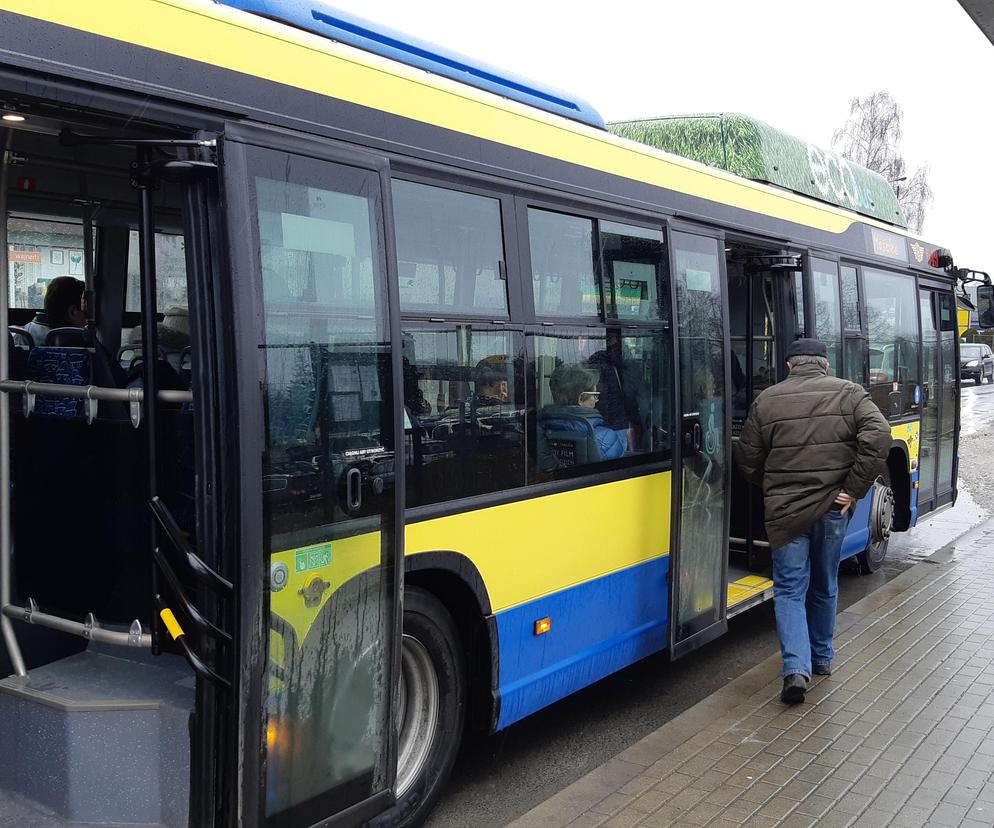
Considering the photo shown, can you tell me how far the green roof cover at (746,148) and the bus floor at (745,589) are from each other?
2.92m

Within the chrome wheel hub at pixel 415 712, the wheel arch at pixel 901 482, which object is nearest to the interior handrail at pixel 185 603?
the chrome wheel hub at pixel 415 712

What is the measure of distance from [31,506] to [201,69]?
7.03ft

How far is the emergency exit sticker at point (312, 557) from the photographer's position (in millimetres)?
3424

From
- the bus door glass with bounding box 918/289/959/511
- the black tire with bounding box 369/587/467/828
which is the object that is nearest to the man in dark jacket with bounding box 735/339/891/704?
the black tire with bounding box 369/587/467/828

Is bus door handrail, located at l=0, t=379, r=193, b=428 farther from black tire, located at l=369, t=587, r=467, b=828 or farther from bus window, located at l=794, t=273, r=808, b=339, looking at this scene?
bus window, located at l=794, t=273, r=808, b=339

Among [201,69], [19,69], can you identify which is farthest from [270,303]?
[19,69]

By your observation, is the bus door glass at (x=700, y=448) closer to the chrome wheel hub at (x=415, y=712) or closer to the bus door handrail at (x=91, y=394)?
the chrome wheel hub at (x=415, y=712)

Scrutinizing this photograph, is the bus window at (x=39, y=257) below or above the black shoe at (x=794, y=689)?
above

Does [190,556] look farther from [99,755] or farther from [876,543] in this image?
[876,543]

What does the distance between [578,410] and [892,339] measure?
520 centimetres

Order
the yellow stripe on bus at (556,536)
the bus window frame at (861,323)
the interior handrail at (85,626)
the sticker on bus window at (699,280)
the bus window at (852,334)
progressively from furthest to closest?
the bus window frame at (861,323)
the bus window at (852,334)
the sticker on bus window at (699,280)
the yellow stripe on bus at (556,536)
the interior handrail at (85,626)

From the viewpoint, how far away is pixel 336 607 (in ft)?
11.7

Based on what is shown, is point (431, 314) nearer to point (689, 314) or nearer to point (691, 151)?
point (689, 314)

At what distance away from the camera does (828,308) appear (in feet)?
25.7
